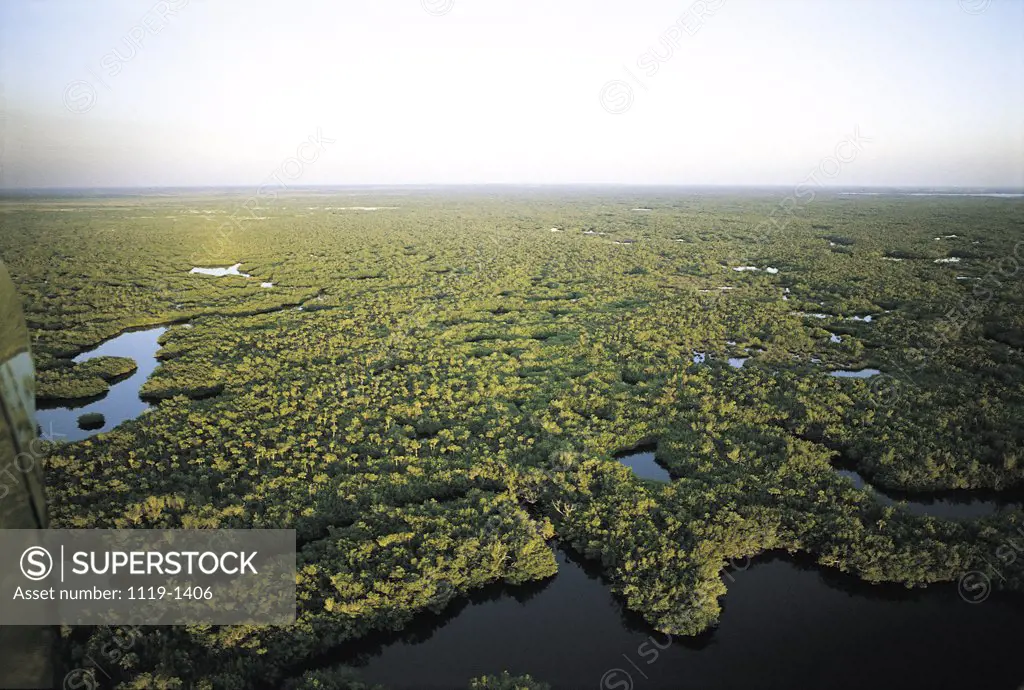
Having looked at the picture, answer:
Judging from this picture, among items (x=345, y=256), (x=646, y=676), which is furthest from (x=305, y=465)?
(x=345, y=256)

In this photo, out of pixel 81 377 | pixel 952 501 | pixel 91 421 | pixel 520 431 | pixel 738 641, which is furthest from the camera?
pixel 81 377

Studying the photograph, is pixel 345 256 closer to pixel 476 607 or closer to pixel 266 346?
pixel 266 346

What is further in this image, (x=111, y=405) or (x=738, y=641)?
(x=111, y=405)

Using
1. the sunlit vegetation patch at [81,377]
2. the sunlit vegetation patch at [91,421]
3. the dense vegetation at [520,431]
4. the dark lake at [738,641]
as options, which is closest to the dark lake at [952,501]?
the dense vegetation at [520,431]

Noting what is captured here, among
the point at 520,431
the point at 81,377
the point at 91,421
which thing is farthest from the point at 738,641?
the point at 81,377

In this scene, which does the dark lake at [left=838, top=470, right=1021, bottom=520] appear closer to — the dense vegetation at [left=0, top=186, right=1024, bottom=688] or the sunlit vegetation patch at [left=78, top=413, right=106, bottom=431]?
the dense vegetation at [left=0, top=186, right=1024, bottom=688]

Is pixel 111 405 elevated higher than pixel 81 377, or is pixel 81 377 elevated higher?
pixel 81 377

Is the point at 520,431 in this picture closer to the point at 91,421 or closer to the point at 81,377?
the point at 91,421
